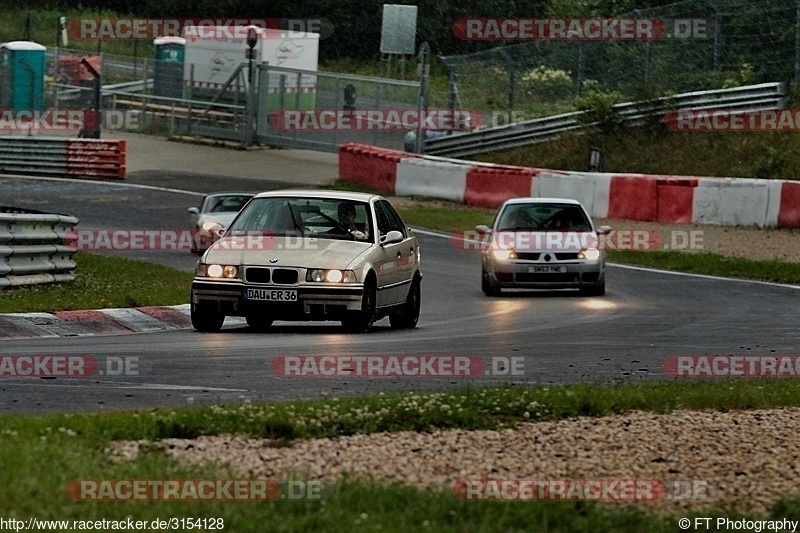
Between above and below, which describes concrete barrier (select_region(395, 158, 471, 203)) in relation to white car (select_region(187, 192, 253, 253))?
above

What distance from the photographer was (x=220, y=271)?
14711 mm

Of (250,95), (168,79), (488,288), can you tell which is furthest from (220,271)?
(168,79)

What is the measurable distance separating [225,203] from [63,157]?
12654mm

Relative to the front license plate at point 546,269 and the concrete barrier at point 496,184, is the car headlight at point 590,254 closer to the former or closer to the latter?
the front license plate at point 546,269

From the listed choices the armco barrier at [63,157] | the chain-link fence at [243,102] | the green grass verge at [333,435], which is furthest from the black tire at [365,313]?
the chain-link fence at [243,102]

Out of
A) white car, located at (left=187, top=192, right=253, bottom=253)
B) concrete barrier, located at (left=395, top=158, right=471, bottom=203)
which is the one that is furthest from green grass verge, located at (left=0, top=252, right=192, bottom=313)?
concrete barrier, located at (left=395, top=158, right=471, bottom=203)

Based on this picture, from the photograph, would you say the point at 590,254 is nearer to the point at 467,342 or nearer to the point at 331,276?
the point at 467,342

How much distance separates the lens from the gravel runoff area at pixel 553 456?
23.5ft

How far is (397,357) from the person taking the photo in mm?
12734

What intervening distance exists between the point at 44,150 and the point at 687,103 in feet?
48.8

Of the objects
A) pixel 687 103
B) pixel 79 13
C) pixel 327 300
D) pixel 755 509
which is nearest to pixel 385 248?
pixel 327 300

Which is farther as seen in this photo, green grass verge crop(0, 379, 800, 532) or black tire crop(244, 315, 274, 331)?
black tire crop(244, 315, 274, 331)

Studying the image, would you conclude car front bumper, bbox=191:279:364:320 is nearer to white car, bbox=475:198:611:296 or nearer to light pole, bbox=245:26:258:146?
white car, bbox=475:198:611:296

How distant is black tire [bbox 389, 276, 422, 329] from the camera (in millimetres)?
16266
